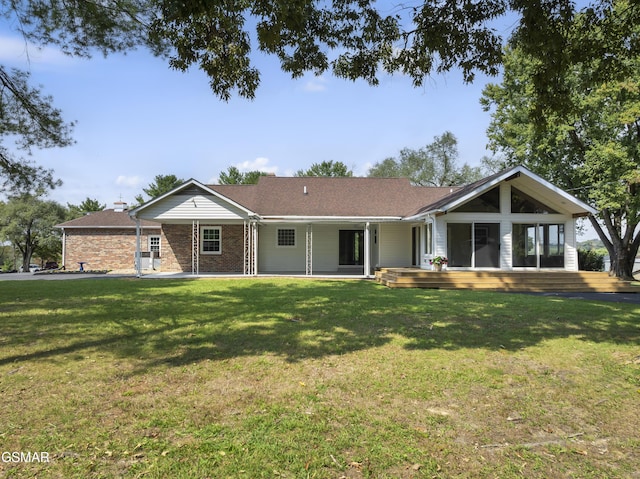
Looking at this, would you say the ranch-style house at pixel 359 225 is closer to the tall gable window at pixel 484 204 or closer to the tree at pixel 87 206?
the tall gable window at pixel 484 204

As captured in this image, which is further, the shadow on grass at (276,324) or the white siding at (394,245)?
the white siding at (394,245)

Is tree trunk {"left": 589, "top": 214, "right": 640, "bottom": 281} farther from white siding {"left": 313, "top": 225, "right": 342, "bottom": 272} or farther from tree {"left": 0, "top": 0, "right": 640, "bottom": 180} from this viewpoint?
tree {"left": 0, "top": 0, "right": 640, "bottom": 180}

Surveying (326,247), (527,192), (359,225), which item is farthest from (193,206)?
(527,192)

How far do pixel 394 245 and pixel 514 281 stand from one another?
673 cm

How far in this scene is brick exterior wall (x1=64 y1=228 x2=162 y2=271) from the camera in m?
25.7

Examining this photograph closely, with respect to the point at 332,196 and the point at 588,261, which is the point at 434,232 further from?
the point at 588,261

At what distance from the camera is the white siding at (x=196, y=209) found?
61.0ft

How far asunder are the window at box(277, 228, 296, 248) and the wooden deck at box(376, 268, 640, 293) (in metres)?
6.90

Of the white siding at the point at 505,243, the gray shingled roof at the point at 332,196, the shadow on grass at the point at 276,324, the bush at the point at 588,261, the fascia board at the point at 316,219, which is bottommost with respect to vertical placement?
the shadow on grass at the point at 276,324

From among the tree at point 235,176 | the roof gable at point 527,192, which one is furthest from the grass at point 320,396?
the tree at point 235,176

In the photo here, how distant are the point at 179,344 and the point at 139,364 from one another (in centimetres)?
92

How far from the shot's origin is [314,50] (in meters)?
6.75

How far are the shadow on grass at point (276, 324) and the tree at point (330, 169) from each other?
118ft

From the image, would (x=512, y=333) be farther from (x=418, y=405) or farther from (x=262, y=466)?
(x=262, y=466)
